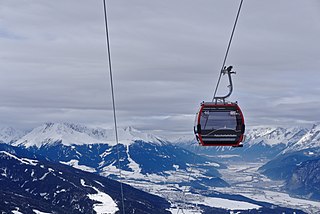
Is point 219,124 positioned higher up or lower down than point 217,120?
lower down

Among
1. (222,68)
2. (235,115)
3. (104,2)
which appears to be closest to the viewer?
(104,2)

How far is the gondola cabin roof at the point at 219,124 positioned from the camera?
31.2 meters

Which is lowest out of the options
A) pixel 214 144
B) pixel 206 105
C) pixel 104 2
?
pixel 214 144

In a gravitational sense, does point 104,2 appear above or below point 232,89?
above

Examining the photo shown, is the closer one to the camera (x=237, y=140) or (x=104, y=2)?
(x=104, y=2)

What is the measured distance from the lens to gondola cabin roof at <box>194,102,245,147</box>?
1230 inches

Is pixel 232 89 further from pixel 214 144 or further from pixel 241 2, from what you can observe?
pixel 241 2

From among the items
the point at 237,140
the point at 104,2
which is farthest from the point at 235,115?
the point at 104,2

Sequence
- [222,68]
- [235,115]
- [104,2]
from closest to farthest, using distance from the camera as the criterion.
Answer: [104,2] < [222,68] < [235,115]

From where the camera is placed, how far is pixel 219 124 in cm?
3169

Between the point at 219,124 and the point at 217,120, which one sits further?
the point at 219,124

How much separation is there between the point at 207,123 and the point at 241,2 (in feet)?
35.1

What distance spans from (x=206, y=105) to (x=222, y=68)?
2.92 metres

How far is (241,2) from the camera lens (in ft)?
72.6
